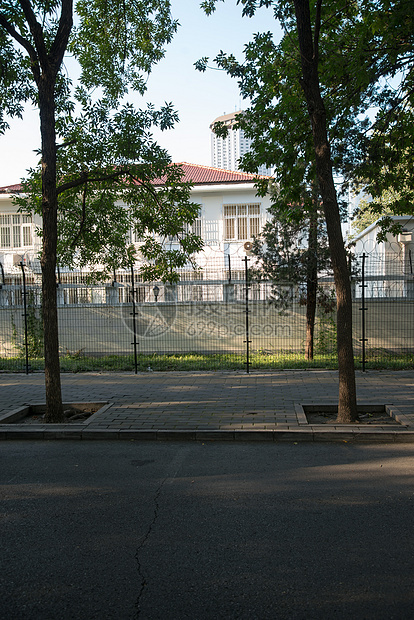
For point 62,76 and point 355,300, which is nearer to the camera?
point 62,76

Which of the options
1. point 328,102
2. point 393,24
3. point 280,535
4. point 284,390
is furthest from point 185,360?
point 280,535

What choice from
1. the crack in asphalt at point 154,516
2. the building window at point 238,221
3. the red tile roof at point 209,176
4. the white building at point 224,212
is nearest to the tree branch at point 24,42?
the crack in asphalt at point 154,516

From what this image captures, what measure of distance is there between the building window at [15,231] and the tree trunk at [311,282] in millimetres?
20609

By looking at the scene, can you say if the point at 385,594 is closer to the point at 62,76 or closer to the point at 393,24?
the point at 393,24

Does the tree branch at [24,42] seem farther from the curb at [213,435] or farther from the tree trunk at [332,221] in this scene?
the curb at [213,435]

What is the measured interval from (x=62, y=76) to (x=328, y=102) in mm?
5310

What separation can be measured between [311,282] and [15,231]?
21.8 meters

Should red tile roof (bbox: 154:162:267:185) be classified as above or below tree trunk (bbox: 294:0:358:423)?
above

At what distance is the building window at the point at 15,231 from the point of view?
29.5m

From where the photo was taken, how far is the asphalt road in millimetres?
3082

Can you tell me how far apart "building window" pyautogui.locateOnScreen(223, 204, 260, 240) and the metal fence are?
12356 millimetres

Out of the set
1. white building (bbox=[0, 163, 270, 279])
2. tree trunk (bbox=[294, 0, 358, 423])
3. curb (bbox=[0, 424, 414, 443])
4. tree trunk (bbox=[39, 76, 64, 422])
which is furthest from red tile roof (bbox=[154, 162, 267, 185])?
curb (bbox=[0, 424, 414, 443])

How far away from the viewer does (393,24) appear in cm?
792

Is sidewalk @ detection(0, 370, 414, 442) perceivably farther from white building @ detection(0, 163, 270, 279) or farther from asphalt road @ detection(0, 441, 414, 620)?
white building @ detection(0, 163, 270, 279)
